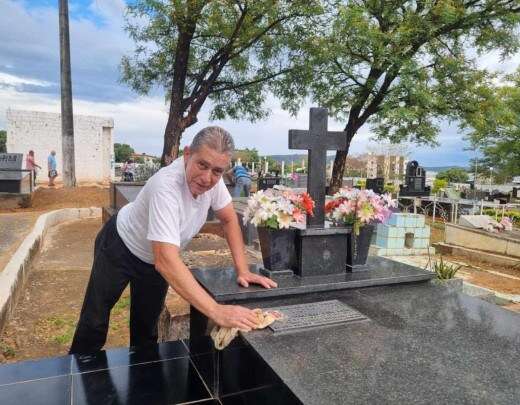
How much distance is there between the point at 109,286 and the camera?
2562mm

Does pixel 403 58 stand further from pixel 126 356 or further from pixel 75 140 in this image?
pixel 75 140

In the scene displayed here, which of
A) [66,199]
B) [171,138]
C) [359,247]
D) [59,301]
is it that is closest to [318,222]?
[359,247]

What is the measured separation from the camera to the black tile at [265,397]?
4.92 ft

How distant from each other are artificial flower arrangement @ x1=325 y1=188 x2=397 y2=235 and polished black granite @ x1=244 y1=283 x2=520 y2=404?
49 cm

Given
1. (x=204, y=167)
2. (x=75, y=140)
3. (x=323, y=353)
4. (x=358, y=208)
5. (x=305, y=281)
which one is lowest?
(x=323, y=353)

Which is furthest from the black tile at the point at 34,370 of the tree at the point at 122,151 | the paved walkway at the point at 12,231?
the tree at the point at 122,151

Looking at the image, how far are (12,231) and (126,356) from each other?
21.2 ft

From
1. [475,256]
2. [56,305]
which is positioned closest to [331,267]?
[56,305]

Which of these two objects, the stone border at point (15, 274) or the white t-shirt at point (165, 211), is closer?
the white t-shirt at point (165, 211)

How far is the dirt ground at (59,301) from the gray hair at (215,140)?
171 cm

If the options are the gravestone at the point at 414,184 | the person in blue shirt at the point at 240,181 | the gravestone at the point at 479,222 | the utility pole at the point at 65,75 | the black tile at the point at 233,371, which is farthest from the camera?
the gravestone at the point at 414,184


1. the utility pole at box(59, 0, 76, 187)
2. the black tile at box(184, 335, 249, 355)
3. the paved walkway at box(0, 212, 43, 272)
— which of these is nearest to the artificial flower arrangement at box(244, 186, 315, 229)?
the black tile at box(184, 335, 249, 355)

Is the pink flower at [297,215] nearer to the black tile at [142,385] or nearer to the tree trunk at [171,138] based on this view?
the black tile at [142,385]

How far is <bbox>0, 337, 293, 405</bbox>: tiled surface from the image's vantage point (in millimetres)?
2009
